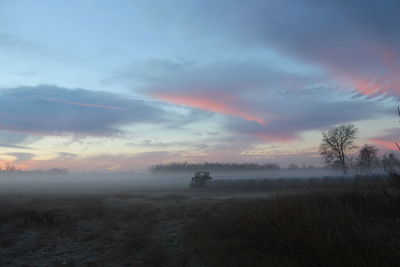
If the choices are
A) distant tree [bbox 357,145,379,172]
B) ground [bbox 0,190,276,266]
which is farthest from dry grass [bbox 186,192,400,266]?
distant tree [bbox 357,145,379,172]

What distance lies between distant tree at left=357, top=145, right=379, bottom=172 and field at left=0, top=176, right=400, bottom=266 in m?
53.7

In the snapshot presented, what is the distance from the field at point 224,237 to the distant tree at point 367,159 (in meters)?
53.7

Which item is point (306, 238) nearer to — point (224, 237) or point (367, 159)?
point (224, 237)

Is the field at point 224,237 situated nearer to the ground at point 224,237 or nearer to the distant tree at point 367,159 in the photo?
the ground at point 224,237

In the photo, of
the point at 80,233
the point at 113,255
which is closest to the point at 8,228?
the point at 80,233

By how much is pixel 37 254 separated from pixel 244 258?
879 cm

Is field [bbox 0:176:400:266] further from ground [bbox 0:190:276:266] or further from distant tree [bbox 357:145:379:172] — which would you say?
distant tree [bbox 357:145:379:172]

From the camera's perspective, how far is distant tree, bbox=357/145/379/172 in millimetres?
Result: 59213

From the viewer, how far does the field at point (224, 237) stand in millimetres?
6281

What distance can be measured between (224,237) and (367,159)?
200 feet

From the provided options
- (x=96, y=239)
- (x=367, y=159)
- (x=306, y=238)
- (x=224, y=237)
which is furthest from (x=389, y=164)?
(x=367, y=159)

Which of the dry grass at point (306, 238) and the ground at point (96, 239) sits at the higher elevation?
the dry grass at point (306, 238)

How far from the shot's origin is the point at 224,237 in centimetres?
1130

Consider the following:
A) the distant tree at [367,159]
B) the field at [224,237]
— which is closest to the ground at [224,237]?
the field at [224,237]
